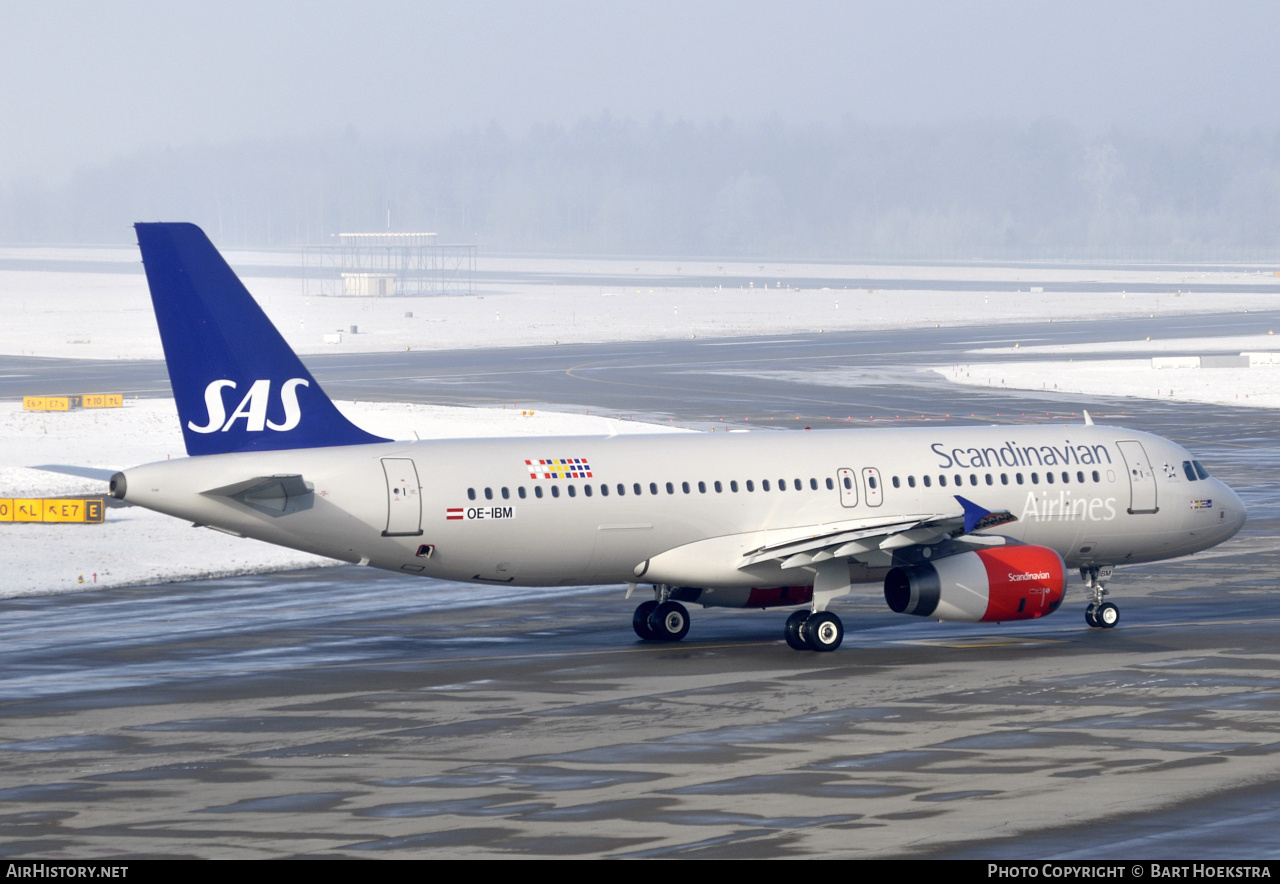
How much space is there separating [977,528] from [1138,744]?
28.3ft

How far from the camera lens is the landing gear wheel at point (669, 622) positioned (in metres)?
37.6

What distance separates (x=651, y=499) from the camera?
36.0m

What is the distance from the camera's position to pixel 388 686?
107ft

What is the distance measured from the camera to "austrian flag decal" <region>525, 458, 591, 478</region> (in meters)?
35.5

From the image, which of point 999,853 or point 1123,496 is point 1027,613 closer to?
point 1123,496

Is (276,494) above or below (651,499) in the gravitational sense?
above

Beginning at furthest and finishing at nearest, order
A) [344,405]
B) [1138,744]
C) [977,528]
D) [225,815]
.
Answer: [344,405]
[977,528]
[1138,744]
[225,815]

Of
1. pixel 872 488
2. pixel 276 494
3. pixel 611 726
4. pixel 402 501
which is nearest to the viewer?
pixel 611 726

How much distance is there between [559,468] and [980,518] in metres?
8.09

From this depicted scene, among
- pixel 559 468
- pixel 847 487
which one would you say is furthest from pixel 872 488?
pixel 559 468

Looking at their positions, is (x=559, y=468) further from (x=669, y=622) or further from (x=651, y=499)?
(x=669, y=622)

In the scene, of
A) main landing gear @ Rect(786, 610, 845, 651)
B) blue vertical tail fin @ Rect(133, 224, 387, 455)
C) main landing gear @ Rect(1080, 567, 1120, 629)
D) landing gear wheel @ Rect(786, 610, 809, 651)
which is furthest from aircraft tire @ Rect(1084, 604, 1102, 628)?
blue vertical tail fin @ Rect(133, 224, 387, 455)

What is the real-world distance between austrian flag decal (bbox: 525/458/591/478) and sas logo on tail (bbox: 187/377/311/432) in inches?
179

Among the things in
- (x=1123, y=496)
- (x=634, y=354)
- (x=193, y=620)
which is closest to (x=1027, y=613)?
(x=1123, y=496)
